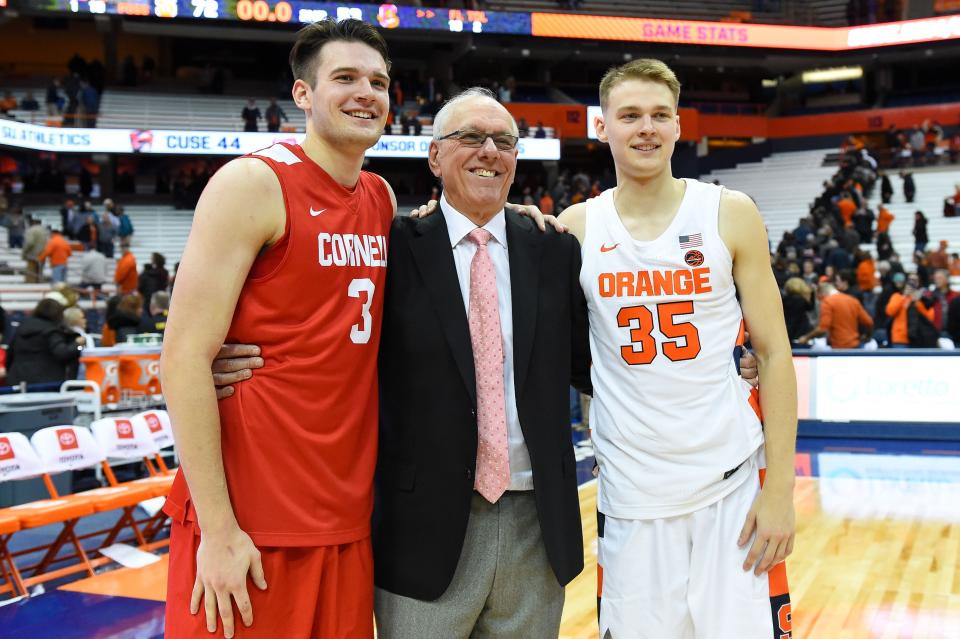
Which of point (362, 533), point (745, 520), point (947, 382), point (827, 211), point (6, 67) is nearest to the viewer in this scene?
point (362, 533)

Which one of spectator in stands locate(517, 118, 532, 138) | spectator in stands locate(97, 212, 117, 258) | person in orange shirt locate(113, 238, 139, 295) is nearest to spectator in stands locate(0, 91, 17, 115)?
spectator in stands locate(97, 212, 117, 258)

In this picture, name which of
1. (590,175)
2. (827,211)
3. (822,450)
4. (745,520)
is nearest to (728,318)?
(745,520)

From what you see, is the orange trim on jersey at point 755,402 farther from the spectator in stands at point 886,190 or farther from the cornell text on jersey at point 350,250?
the spectator in stands at point 886,190

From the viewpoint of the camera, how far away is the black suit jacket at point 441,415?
7.36ft

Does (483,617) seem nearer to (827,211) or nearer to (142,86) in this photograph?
(827,211)

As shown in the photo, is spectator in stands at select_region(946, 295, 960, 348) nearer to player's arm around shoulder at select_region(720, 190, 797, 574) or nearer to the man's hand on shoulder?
player's arm around shoulder at select_region(720, 190, 797, 574)

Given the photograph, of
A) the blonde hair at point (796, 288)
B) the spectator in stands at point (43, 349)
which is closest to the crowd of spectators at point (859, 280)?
the blonde hair at point (796, 288)

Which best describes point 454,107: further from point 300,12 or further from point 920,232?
point 300,12

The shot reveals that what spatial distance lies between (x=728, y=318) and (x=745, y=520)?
0.53 meters

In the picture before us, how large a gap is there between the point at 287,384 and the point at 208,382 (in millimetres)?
181

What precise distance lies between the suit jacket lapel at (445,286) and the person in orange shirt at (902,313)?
10.3 metres

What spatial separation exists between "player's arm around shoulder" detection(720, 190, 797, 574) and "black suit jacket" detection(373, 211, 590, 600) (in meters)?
0.48

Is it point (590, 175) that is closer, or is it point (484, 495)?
point (484, 495)

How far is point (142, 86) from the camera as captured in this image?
2508 cm
